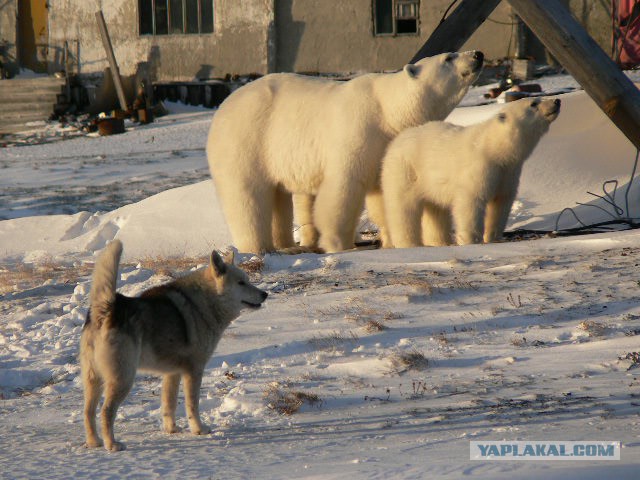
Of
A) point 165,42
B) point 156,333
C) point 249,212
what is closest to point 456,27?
point 249,212

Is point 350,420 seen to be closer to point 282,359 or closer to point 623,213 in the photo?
point 282,359

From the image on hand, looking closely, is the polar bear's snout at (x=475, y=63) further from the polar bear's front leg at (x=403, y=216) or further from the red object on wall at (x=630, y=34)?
the red object on wall at (x=630, y=34)

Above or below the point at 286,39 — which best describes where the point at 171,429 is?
below

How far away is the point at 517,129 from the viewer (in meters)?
8.05

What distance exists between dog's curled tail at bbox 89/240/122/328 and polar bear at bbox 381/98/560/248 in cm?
409

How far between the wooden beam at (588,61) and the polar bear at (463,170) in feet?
2.50

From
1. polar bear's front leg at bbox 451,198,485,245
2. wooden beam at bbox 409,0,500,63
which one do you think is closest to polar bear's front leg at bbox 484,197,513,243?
polar bear's front leg at bbox 451,198,485,245

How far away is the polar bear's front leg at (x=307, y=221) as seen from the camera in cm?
930

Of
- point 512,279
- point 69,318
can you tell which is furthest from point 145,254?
point 512,279

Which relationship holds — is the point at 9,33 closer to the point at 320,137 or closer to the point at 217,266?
the point at 320,137

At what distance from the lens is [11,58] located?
2561cm

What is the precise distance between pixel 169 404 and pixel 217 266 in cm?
70

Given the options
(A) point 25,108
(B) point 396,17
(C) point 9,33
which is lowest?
(A) point 25,108

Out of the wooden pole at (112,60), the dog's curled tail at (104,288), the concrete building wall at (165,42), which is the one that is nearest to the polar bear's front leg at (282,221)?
the dog's curled tail at (104,288)
